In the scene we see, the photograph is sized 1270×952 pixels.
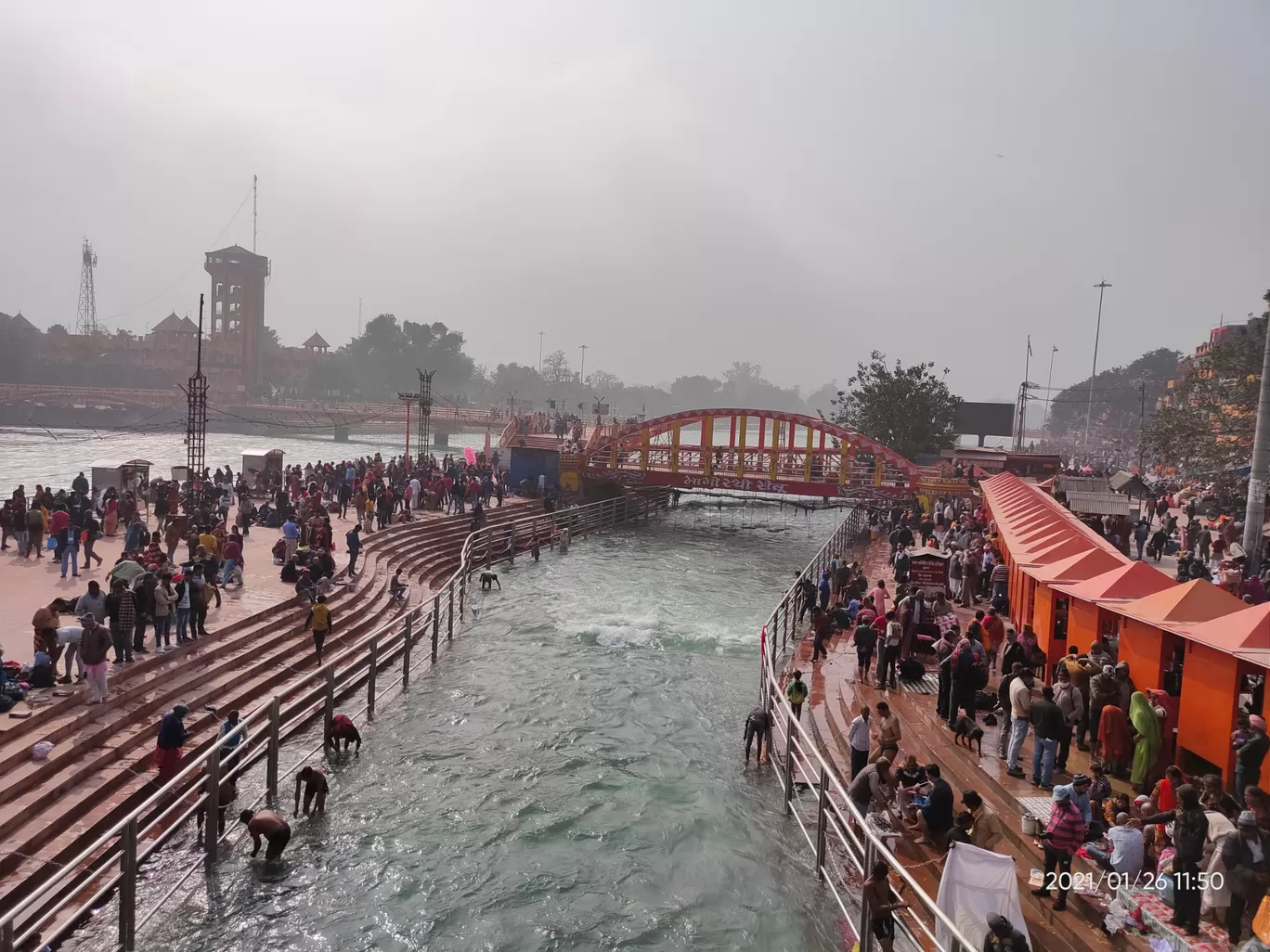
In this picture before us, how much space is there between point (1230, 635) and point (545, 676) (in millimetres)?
11922

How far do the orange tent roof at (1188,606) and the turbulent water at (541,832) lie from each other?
5.18 metres

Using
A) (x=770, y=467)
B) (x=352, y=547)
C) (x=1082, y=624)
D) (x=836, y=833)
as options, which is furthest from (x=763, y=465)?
(x=836, y=833)

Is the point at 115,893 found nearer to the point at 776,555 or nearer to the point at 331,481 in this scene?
the point at 331,481

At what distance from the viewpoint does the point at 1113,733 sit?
10078 mm

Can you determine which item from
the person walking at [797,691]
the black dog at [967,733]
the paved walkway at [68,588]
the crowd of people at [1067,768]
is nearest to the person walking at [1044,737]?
the crowd of people at [1067,768]

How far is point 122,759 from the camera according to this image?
10.6m

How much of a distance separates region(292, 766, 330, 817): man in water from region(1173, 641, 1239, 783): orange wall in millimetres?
10519

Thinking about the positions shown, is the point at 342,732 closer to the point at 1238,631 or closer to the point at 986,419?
the point at 1238,631

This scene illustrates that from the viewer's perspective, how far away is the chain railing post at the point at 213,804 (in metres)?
9.53

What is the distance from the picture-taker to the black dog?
36.3ft

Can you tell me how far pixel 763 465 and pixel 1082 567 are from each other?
29.4 metres

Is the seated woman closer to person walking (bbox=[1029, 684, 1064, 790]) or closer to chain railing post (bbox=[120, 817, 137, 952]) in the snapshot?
person walking (bbox=[1029, 684, 1064, 790])

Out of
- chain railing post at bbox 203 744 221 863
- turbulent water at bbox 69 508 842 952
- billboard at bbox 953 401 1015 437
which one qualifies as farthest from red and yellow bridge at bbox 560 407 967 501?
chain railing post at bbox 203 744 221 863

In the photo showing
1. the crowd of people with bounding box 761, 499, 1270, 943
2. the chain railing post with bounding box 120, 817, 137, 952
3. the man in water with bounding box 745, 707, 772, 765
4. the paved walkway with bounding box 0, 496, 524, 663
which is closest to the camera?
the crowd of people with bounding box 761, 499, 1270, 943
